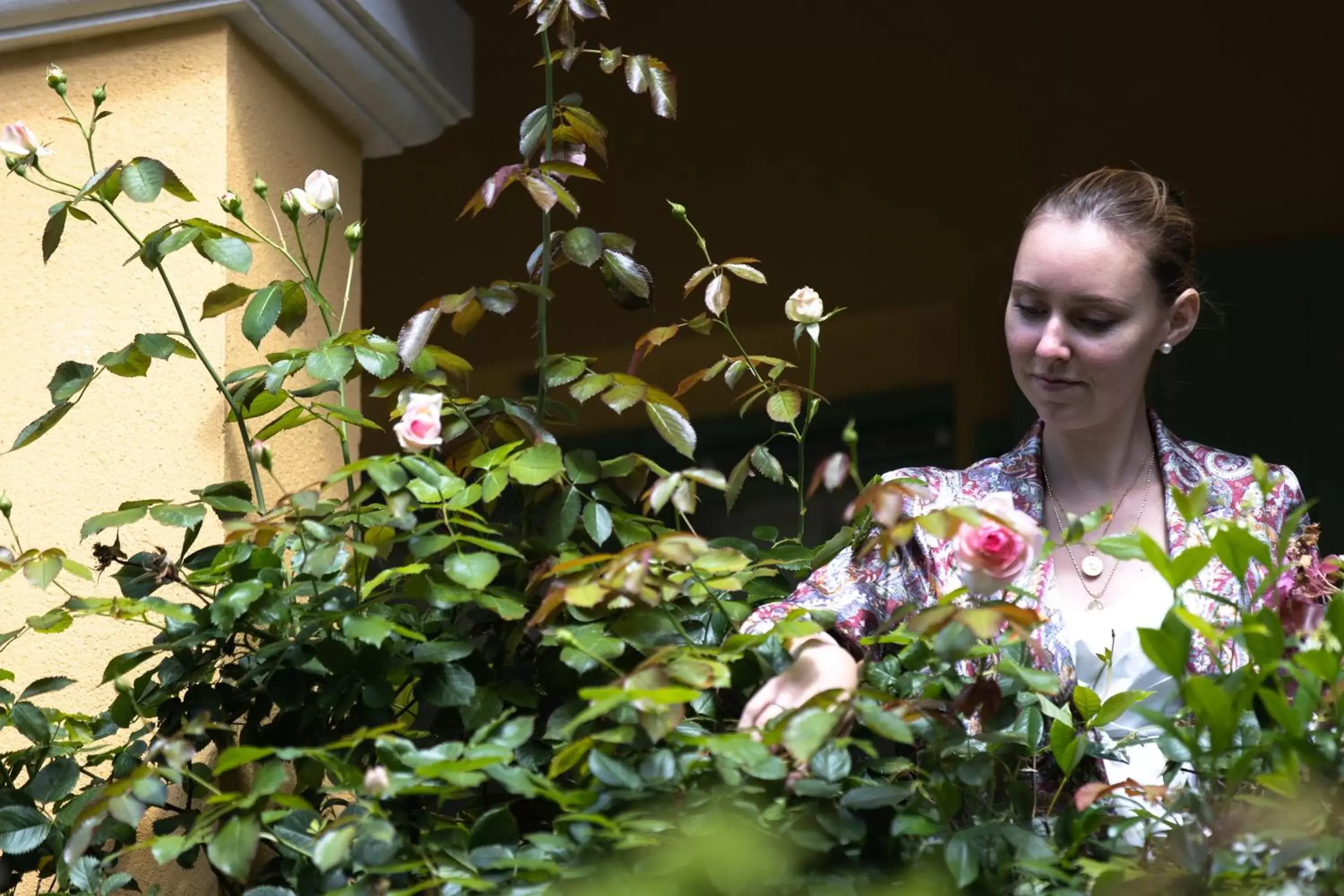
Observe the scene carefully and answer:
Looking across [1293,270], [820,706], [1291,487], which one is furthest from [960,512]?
[1293,270]

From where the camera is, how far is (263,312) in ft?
7.29

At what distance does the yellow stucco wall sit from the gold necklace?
43.3 inches

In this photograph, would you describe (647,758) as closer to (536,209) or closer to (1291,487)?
(1291,487)

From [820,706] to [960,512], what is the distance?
0.22 meters

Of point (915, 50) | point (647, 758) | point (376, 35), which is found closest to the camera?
point (647, 758)

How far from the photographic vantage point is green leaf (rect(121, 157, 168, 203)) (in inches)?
85.3

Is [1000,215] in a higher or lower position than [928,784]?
higher

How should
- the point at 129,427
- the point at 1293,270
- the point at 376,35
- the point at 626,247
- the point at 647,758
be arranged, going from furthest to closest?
the point at 1293,270, the point at 376,35, the point at 129,427, the point at 626,247, the point at 647,758

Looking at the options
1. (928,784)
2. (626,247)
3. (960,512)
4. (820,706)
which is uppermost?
(626,247)

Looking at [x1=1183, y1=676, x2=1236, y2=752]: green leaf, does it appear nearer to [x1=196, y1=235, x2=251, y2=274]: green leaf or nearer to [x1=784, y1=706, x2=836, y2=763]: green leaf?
[x1=784, y1=706, x2=836, y2=763]: green leaf

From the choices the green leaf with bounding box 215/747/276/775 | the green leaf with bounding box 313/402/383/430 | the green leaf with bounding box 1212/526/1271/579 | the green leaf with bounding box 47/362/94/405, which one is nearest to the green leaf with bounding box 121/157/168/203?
the green leaf with bounding box 47/362/94/405

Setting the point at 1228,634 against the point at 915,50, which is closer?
the point at 1228,634

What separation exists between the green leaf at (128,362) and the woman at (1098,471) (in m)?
0.89

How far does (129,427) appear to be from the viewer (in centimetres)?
257
